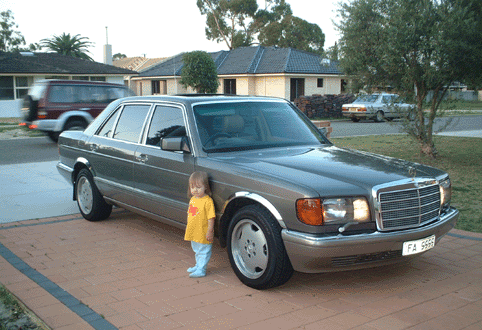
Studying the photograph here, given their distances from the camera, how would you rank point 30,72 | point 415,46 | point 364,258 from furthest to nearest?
point 30,72
point 415,46
point 364,258

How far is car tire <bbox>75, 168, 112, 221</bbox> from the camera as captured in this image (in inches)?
277

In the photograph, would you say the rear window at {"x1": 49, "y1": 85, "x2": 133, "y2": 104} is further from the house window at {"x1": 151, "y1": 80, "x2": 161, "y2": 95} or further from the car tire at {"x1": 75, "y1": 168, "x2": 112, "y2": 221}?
the house window at {"x1": 151, "y1": 80, "x2": 161, "y2": 95}

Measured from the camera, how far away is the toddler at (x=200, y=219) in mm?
4902

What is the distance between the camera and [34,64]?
33438 mm

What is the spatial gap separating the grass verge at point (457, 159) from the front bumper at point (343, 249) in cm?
283

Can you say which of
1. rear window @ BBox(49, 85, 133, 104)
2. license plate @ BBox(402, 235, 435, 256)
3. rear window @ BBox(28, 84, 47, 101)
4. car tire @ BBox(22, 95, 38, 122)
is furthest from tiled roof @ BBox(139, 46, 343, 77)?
license plate @ BBox(402, 235, 435, 256)

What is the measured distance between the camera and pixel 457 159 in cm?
1307

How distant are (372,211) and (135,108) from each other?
3.52m

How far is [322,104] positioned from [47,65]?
713 inches

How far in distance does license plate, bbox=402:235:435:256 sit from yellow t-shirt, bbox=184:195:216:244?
68.3 inches

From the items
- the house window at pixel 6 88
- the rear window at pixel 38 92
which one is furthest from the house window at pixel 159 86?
the rear window at pixel 38 92

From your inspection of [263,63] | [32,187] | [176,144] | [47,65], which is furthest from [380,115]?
[176,144]

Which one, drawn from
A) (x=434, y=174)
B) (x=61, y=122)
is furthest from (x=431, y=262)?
(x=61, y=122)

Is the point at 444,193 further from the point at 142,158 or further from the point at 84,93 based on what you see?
the point at 84,93
